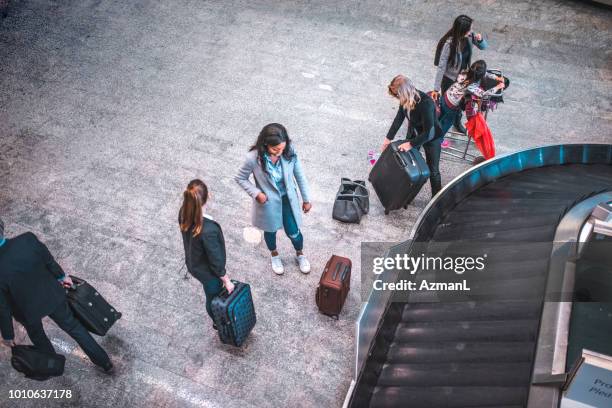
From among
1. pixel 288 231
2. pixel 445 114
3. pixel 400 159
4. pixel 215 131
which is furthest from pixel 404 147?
pixel 215 131

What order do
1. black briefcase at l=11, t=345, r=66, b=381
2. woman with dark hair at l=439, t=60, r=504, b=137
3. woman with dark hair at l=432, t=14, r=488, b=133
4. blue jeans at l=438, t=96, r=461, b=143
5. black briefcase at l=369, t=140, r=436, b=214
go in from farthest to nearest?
woman with dark hair at l=432, t=14, r=488, b=133, blue jeans at l=438, t=96, r=461, b=143, woman with dark hair at l=439, t=60, r=504, b=137, black briefcase at l=369, t=140, r=436, b=214, black briefcase at l=11, t=345, r=66, b=381

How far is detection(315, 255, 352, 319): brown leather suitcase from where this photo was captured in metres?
4.43

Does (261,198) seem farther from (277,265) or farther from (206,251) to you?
(277,265)

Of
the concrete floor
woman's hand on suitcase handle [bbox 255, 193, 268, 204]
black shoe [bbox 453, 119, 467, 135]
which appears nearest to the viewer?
woman's hand on suitcase handle [bbox 255, 193, 268, 204]

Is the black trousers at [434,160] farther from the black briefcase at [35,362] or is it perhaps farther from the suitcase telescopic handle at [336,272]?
the black briefcase at [35,362]

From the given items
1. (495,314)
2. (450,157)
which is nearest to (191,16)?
(450,157)

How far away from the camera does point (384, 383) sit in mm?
4223

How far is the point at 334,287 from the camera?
439cm

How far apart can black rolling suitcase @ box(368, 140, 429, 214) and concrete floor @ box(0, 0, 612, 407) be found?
10.6 inches

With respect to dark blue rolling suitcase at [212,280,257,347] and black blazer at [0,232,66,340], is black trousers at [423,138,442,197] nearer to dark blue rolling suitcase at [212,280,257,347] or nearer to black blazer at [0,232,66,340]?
dark blue rolling suitcase at [212,280,257,347]

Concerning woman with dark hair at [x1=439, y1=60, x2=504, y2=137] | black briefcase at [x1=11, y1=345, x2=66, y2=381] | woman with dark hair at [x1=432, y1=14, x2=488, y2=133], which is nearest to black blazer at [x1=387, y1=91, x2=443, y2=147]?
woman with dark hair at [x1=439, y1=60, x2=504, y2=137]

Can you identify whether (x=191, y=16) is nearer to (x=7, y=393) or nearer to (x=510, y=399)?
(x=7, y=393)

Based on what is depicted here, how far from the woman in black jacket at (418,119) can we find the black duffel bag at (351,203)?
579 mm

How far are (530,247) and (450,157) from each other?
196 centimetres
